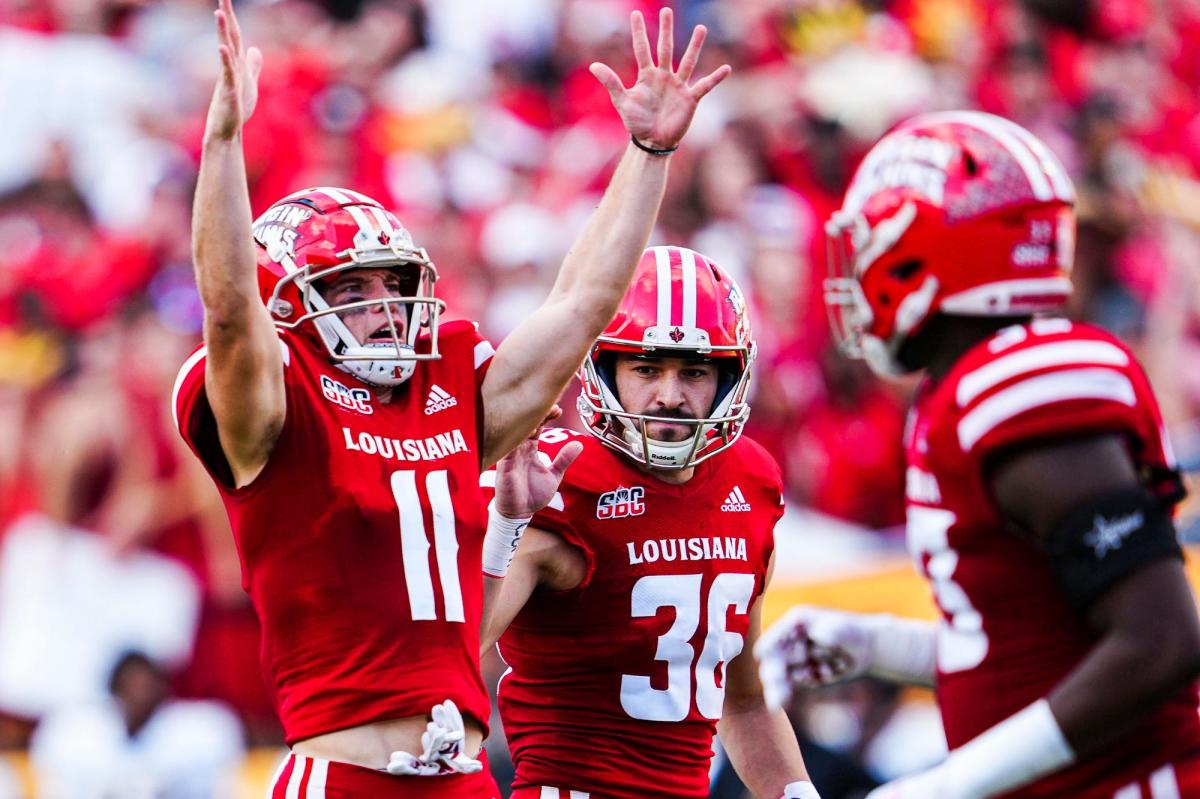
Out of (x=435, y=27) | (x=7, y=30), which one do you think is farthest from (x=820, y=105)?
(x=7, y=30)

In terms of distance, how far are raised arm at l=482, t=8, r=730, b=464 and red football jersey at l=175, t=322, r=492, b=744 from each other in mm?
285

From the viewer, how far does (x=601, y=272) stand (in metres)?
3.86

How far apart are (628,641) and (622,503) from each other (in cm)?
32

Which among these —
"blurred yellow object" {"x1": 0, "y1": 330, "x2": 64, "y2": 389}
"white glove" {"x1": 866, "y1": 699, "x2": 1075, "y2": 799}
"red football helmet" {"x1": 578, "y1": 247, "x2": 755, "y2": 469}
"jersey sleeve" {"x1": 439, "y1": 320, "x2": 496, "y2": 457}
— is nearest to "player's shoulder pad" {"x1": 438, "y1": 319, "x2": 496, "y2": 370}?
"jersey sleeve" {"x1": 439, "y1": 320, "x2": 496, "y2": 457}

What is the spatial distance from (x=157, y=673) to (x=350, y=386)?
4.40 m

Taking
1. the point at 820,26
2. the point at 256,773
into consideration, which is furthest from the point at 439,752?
the point at 820,26

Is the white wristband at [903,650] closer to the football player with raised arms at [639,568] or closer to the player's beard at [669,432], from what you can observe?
the football player with raised arms at [639,568]

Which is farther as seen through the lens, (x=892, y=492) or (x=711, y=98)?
(x=711, y=98)

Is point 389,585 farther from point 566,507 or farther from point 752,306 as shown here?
point 752,306

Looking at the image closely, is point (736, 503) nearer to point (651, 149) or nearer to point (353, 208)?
point (651, 149)

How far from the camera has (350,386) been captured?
12.1 ft

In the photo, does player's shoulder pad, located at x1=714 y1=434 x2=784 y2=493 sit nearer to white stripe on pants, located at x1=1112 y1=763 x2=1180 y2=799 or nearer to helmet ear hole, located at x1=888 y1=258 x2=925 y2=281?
helmet ear hole, located at x1=888 y1=258 x2=925 y2=281

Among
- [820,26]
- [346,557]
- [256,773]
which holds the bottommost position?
[346,557]

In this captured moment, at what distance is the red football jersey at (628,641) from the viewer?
404cm
